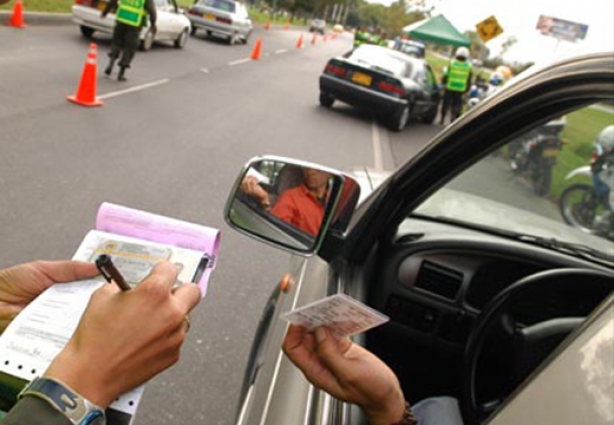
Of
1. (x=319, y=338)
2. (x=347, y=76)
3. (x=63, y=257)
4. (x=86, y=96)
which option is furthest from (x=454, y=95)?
(x=319, y=338)

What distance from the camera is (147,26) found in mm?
15000

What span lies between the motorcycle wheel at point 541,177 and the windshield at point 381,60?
33.9 ft

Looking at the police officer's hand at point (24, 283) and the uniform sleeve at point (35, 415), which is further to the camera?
the police officer's hand at point (24, 283)

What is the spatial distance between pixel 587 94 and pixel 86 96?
8267mm

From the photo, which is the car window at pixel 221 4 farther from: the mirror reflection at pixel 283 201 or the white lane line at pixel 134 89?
the mirror reflection at pixel 283 201

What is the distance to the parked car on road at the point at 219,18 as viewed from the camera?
2253 centimetres

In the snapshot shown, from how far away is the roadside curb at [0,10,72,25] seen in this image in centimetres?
1390

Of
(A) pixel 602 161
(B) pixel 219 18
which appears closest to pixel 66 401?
(A) pixel 602 161

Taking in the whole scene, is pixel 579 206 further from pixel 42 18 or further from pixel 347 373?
pixel 42 18

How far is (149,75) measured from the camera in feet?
40.1

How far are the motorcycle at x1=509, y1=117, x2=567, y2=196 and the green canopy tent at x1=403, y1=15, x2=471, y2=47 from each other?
77.9 feet

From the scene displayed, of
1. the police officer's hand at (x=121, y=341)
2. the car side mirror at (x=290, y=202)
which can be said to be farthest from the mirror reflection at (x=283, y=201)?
the police officer's hand at (x=121, y=341)

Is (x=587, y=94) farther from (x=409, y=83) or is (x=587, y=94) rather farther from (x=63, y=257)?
(x=409, y=83)

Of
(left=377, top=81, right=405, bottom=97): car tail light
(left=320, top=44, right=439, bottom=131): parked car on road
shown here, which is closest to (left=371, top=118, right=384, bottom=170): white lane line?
(left=320, top=44, right=439, bottom=131): parked car on road
